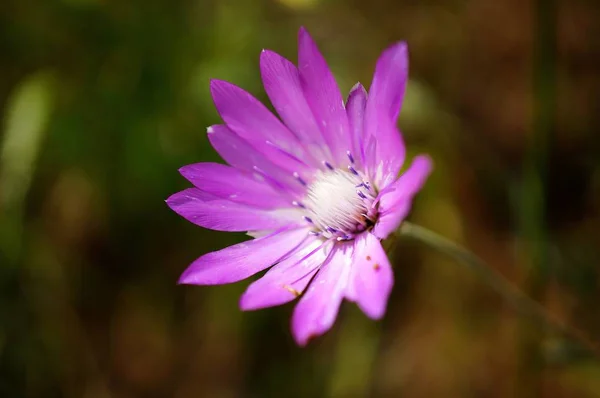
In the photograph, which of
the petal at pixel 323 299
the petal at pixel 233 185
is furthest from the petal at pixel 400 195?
the petal at pixel 233 185

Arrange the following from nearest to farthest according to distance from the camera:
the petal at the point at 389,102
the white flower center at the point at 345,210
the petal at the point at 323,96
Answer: the petal at the point at 389,102
the petal at the point at 323,96
the white flower center at the point at 345,210

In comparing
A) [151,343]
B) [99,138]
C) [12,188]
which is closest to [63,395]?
[151,343]

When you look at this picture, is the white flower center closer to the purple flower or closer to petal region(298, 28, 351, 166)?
the purple flower

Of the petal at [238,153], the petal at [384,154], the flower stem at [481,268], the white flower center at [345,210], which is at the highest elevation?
the petal at [238,153]

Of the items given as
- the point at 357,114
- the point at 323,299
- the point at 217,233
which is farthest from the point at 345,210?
the point at 217,233

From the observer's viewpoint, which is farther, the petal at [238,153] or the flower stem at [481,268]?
the petal at [238,153]

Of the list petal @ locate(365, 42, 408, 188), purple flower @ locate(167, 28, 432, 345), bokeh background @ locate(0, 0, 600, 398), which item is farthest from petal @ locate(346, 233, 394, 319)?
bokeh background @ locate(0, 0, 600, 398)

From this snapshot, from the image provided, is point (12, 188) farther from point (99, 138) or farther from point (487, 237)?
point (487, 237)

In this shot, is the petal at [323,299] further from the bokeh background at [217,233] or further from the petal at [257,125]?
the bokeh background at [217,233]
